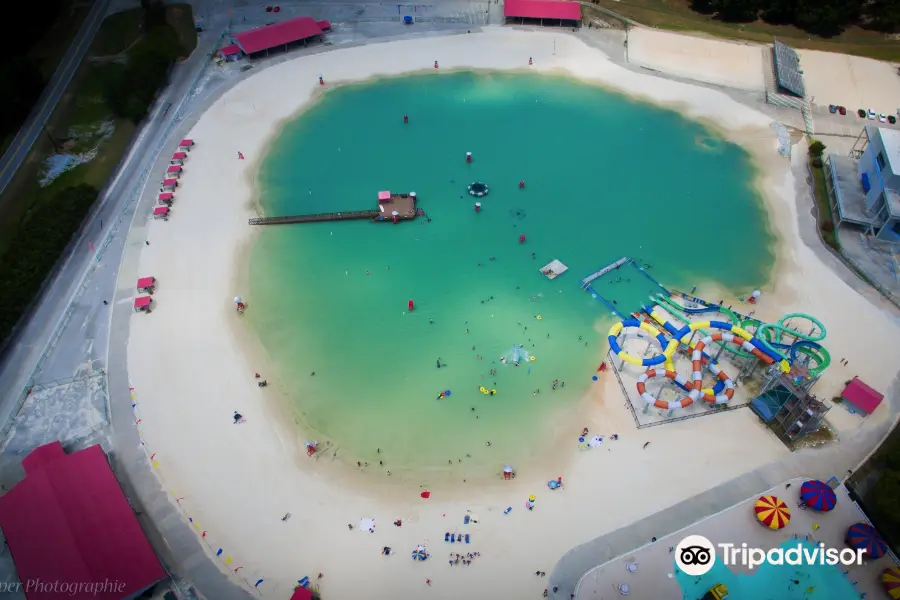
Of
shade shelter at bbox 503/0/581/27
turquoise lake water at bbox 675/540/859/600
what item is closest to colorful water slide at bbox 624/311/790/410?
turquoise lake water at bbox 675/540/859/600

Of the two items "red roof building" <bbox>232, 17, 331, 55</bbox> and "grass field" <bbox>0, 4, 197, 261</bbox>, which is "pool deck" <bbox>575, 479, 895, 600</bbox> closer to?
"grass field" <bbox>0, 4, 197, 261</bbox>

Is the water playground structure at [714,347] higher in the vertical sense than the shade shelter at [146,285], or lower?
lower

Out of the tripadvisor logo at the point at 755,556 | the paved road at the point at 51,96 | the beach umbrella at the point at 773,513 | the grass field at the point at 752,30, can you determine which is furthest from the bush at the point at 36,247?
the grass field at the point at 752,30

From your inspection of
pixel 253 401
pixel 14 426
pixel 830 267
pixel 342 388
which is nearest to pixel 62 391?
pixel 14 426

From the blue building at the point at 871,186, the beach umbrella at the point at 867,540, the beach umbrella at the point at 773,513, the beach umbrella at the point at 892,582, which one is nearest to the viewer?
the beach umbrella at the point at 892,582

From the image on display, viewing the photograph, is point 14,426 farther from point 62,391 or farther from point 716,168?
point 716,168

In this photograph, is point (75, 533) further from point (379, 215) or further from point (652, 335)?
point (652, 335)

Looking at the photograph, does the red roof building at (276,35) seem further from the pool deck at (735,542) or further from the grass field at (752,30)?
the pool deck at (735,542)
